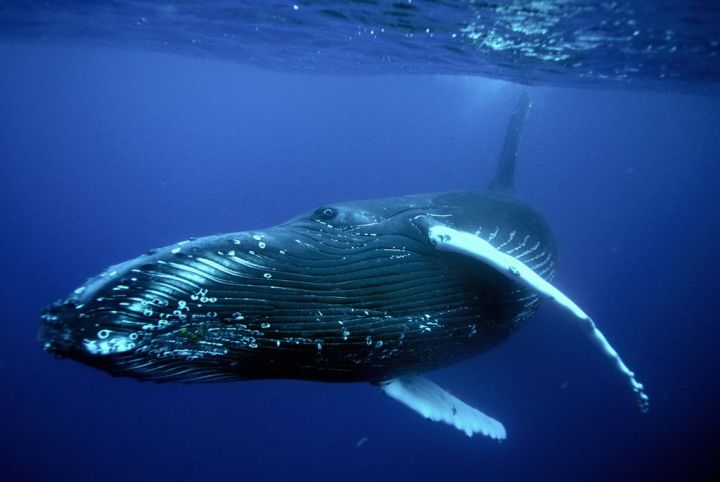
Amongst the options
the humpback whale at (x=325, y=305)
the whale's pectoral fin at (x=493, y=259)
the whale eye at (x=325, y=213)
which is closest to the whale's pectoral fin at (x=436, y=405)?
the humpback whale at (x=325, y=305)

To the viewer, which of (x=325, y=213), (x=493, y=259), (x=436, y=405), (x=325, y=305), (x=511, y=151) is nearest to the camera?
(x=325, y=305)

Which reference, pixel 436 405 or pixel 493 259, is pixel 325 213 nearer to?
pixel 493 259

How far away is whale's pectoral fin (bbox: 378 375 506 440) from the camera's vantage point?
4.55m

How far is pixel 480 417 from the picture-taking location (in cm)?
527

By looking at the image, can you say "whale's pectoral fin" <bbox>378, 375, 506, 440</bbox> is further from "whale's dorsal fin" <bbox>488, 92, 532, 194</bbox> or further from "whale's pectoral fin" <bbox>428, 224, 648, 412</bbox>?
"whale's dorsal fin" <bbox>488, 92, 532, 194</bbox>

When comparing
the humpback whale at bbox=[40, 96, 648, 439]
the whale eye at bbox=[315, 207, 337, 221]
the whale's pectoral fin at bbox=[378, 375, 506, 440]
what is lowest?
the whale's pectoral fin at bbox=[378, 375, 506, 440]

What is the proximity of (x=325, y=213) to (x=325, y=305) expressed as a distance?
1087 mm

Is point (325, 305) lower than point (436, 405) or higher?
higher

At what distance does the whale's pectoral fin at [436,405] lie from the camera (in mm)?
4555

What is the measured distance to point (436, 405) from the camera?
16.0ft

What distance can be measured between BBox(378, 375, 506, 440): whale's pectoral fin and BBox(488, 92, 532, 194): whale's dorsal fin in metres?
6.06

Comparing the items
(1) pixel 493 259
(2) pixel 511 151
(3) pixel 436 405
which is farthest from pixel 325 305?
(2) pixel 511 151

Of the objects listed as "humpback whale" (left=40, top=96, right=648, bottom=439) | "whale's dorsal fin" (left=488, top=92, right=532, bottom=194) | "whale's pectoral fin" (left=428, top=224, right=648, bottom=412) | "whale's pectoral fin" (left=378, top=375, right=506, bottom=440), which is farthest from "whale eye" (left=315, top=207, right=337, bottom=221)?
"whale's dorsal fin" (left=488, top=92, right=532, bottom=194)

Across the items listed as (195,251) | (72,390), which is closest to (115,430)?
(72,390)
